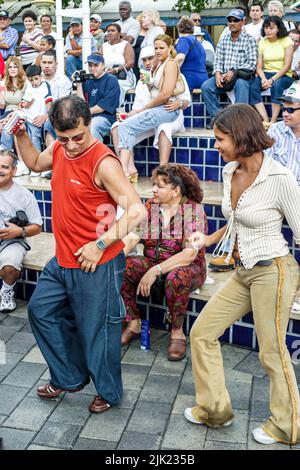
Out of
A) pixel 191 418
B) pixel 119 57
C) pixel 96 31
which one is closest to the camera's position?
pixel 191 418

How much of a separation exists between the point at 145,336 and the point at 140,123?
2.67 m

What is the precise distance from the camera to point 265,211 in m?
3.12

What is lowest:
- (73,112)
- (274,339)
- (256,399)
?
(256,399)

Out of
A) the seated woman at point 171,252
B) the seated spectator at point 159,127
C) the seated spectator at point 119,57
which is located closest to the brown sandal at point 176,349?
the seated woman at point 171,252

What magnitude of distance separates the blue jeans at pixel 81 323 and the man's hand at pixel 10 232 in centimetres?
159

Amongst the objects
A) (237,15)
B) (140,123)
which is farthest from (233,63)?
(140,123)

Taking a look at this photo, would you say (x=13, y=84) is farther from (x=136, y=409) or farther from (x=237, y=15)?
(x=136, y=409)

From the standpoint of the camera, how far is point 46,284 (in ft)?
11.8

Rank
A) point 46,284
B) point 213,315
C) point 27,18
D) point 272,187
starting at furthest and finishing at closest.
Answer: point 27,18
point 46,284
point 213,315
point 272,187

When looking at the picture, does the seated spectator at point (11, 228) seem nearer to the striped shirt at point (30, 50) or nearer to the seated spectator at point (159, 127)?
the seated spectator at point (159, 127)

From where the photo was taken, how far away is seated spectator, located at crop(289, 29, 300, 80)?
23.3ft
